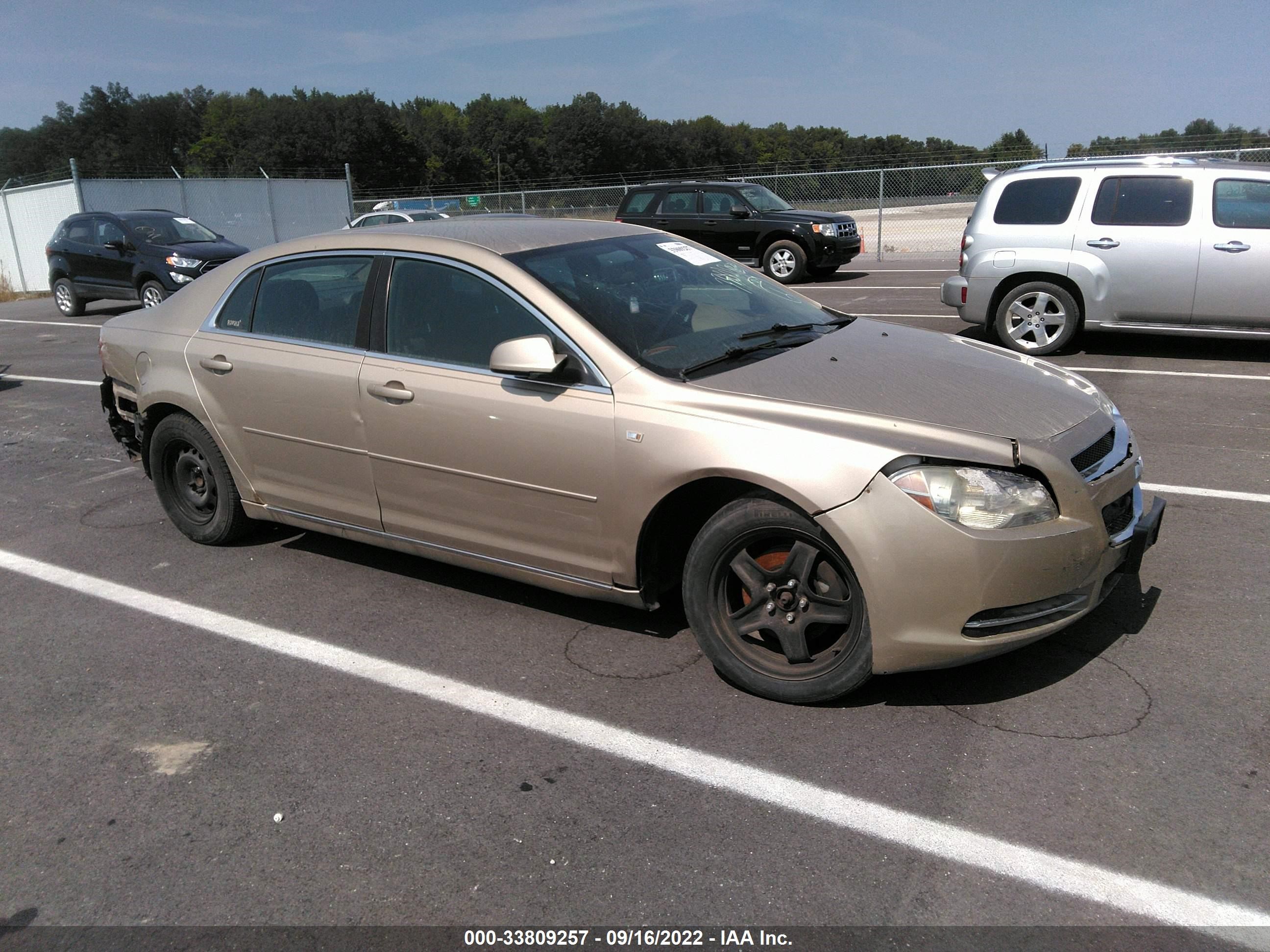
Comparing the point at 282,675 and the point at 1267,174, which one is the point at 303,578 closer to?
the point at 282,675

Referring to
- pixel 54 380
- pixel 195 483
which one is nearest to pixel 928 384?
pixel 195 483

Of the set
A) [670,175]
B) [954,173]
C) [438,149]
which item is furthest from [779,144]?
[954,173]

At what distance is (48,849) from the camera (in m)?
2.88

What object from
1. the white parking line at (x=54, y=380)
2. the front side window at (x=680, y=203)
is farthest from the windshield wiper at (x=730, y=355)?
the front side window at (x=680, y=203)

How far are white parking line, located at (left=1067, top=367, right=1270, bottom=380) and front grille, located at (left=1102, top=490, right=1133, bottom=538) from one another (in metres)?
4.86

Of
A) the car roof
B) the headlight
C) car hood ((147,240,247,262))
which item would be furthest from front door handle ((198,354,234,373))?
car hood ((147,240,247,262))

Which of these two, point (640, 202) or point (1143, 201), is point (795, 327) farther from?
point (640, 202)

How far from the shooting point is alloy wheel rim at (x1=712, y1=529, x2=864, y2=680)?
130 inches

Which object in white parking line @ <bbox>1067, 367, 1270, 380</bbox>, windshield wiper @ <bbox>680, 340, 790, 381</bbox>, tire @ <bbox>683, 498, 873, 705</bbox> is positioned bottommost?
white parking line @ <bbox>1067, 367, 1270, 380</bbox>

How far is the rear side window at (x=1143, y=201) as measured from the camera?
8.78m

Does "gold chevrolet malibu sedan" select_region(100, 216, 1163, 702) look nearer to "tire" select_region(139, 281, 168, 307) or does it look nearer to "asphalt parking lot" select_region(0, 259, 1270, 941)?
"asphalt parking lot" select_region(0, 259, 1270, 941)

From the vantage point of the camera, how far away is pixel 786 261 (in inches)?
674

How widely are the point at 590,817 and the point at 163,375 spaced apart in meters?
3.49

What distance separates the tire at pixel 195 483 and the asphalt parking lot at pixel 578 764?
0.27m
